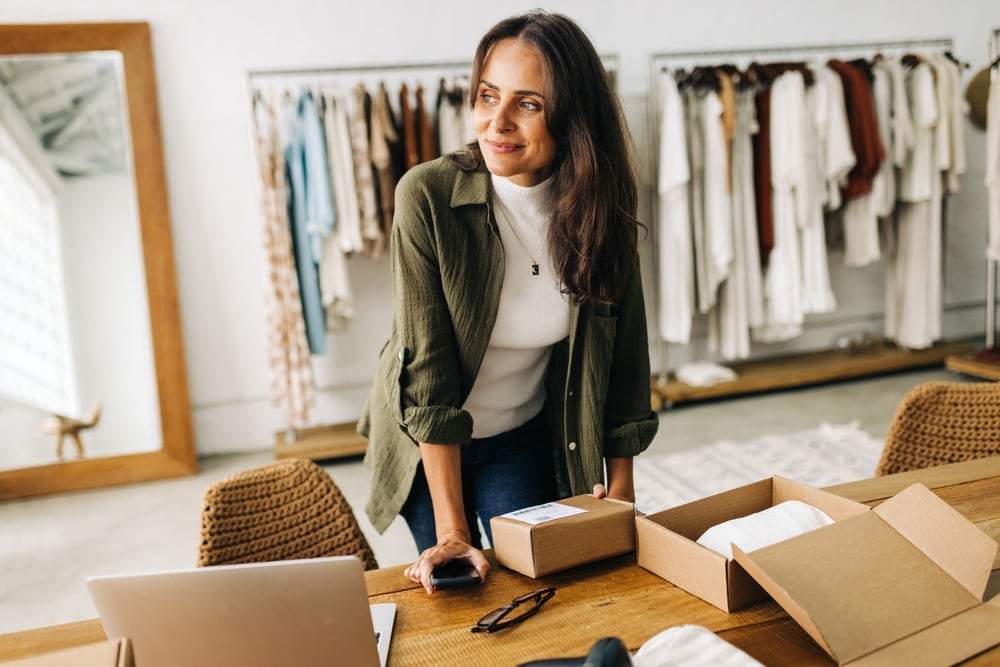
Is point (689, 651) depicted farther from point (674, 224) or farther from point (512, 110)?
point (674, 224)

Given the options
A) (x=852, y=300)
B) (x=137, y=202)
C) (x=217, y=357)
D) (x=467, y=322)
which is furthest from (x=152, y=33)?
(x=852, y=300)

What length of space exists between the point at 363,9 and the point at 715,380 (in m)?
2.77

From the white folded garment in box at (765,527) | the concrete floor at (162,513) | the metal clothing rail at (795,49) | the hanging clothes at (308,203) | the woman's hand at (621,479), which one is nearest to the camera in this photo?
the white folded garment in box at (765,527)

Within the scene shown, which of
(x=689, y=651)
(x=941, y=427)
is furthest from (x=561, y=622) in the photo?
(x=941, y=427)

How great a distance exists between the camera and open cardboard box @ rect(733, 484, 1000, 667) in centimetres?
99

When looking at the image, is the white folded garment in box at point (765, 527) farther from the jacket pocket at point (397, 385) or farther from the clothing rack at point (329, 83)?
the clothing rack at point (329, 83)

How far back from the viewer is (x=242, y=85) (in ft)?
13.9

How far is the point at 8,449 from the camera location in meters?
4.05

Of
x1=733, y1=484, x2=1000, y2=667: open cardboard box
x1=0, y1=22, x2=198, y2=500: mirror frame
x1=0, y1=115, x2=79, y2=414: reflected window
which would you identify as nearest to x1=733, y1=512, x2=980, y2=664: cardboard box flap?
x1=733, y1=484, x2=1000, y2=667: open cardboard box

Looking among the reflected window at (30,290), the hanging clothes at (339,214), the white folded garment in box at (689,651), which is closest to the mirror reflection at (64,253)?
the reflected window at (30,290)

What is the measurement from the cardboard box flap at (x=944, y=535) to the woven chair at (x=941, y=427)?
775 mm

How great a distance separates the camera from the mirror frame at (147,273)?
13.0ft

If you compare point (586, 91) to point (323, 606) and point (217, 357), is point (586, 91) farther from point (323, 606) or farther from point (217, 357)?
point (217, 357)

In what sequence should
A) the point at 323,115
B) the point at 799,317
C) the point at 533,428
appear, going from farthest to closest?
1. the point at 799,317
2. the point at 323,115
3. the point at 533,428
